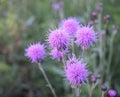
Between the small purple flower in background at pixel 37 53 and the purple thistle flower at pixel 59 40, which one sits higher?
the purple thistle flower at pixel 59 40

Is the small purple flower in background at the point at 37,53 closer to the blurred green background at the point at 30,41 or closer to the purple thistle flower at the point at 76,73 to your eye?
the purple thistle flower at the point at 76,73

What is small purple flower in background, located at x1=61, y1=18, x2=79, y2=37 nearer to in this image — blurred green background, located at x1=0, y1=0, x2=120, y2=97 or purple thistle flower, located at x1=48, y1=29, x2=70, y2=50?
purple thistle flower, located at x1=48, y1=29, x2=70, y2=50

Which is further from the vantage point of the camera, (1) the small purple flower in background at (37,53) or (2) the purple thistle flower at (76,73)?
(1) the small purple flower in background at (37,53)

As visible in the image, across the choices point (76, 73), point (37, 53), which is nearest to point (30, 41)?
point (37, 53)

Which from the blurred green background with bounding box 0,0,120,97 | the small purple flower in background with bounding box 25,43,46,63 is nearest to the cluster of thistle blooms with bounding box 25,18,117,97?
the small purple flower in background with bounding box 25,43,46,63

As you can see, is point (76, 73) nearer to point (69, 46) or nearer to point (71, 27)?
point (69, 46)

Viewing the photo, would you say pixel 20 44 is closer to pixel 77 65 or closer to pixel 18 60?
pixel 18 60

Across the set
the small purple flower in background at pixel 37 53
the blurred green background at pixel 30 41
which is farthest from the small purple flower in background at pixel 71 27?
the blurred green background at pixel 30 41
